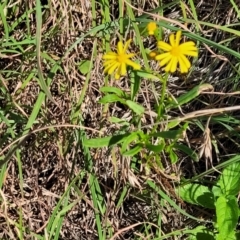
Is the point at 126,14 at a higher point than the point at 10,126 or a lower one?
higher

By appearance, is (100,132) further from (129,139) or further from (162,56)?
(162,56)

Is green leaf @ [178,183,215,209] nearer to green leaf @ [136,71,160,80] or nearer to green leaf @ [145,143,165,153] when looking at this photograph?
green leaf @ [145,143,165,153]

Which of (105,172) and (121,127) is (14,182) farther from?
(121,127)

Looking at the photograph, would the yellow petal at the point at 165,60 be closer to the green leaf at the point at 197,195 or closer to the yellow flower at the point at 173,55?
the yellow flower at the point at 173,55

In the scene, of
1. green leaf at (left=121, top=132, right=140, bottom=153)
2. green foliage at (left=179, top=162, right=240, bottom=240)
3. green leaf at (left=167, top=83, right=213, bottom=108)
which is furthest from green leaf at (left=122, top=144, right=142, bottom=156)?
green foliage at (left=179, top=162, right=240, bottom=240)

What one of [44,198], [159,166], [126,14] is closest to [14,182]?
[44,198]

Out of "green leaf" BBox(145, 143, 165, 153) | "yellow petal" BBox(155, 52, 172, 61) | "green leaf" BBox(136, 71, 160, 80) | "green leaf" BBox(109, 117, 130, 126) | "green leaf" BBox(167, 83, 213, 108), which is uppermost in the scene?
"yellow petal" BBox(155, 52, 172, 61)

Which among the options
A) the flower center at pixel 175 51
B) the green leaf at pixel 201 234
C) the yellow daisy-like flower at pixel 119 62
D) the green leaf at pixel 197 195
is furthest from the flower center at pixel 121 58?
the green leaf at pixel 201 234
